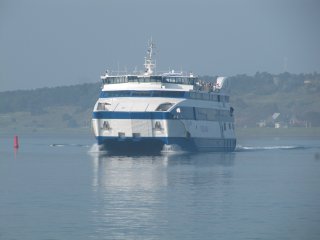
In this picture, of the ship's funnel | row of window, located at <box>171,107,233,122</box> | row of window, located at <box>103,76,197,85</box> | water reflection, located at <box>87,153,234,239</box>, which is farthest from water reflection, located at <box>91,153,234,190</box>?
the ship's funnel

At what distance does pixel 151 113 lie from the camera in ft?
292

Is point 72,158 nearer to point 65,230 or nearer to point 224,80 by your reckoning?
point 224,80

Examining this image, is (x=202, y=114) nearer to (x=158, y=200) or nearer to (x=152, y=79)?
(x=152, y=79)

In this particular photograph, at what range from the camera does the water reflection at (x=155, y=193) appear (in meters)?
43.3

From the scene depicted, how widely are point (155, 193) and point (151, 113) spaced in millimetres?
33259

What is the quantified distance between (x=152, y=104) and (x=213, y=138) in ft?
40.1

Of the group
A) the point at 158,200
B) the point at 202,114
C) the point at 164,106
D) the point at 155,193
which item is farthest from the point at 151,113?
the point at 158,200

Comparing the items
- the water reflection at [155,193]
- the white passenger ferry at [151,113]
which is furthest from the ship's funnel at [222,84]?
the water reflection at [155,193]

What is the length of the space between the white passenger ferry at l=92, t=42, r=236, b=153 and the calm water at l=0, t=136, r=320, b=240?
7.15m

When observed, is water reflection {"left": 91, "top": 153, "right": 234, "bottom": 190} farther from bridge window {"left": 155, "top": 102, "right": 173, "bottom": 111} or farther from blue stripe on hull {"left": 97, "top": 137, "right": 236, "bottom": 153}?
bridge window {"left": 155, "top": 102, "right": 173, "bottom": 111}

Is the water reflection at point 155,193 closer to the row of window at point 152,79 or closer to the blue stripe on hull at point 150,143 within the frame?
the blue stripe on hull at point 150,143

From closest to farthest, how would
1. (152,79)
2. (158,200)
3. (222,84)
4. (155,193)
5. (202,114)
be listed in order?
1. (158,200)
2. (155,193)
3. (152,79)
4. (202,114)
5. (222,84)

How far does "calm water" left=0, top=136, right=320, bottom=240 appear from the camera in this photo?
42000 millimetres

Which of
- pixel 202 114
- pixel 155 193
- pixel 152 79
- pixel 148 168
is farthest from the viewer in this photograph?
pixel 202 114
